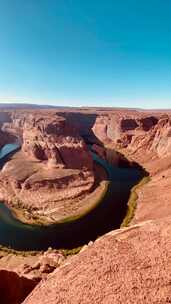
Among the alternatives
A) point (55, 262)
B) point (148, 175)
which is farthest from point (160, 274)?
point (148, 175)

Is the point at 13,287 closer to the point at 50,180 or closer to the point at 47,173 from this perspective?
the point at 50,180

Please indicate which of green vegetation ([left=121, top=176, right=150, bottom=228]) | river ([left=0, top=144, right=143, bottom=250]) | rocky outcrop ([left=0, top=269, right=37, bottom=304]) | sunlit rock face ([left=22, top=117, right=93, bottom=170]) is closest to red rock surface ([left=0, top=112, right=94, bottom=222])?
sunlit rock face ([left=22, top=117, right=93, bottom=170])

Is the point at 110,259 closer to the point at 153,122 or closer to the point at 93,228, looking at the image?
the point at 93,228

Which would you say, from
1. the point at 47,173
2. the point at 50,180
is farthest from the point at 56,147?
the point at 50,180

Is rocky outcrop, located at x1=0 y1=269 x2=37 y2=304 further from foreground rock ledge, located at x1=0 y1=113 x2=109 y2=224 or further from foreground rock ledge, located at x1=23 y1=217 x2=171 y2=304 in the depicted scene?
foreground rock ledge, located at x1=0 y1=113 x2=109 y2=224

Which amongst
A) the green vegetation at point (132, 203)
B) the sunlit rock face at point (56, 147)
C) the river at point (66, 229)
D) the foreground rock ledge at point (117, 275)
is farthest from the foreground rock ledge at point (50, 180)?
the foreground rock ledge at point (117, 275)

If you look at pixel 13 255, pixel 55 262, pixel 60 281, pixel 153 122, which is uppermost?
pixel 153 122
